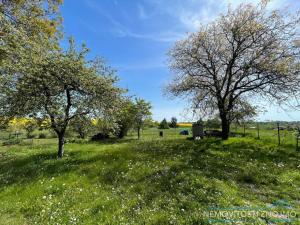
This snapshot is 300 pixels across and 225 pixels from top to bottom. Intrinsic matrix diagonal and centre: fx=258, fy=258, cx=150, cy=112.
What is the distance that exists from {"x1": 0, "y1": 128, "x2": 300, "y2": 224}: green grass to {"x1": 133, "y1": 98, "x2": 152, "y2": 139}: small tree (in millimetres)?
33394

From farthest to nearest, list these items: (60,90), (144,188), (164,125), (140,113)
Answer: (164,125)
(140,113)
(60,90)
(144,188)

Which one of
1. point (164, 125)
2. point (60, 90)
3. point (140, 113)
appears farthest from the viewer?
point (164, 125)

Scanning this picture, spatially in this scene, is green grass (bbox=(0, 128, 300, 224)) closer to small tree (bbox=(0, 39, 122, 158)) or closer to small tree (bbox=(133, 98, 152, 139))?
small tree (bbox=(0, 39, 122, 158))

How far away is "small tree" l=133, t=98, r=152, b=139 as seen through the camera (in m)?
49.1

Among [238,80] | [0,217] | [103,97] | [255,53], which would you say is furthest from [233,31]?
[0,217]

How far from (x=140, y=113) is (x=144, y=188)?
→ 132ft

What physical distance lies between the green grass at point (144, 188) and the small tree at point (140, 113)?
33394 millimetres

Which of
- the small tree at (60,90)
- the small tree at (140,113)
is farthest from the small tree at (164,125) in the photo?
the small tree at (60,90)

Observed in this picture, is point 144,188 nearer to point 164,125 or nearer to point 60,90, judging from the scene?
point 60,90

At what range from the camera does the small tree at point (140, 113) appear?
49128mm

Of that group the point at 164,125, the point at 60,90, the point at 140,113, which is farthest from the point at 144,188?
the point at 164,125

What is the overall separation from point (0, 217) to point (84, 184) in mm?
3277

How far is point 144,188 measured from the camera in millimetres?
9852

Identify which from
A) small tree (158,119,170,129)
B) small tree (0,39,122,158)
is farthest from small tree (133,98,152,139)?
small tree (158,119,170,129)
